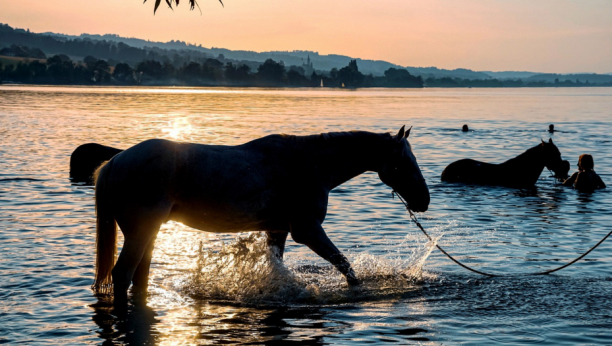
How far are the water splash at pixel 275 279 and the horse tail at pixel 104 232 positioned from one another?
1.23m

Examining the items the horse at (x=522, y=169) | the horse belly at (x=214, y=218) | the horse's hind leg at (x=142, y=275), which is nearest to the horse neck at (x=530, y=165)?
the horse at (x=522, y=169)

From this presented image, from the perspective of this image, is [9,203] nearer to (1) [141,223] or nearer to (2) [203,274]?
(2) [203,274]

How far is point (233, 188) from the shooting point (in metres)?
8.57

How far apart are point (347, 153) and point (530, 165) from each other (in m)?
13.1

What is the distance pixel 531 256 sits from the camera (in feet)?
39.2

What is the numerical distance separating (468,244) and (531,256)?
4.46 ft

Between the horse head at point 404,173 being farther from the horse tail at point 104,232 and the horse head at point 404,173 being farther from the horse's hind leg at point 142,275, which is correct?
the horse tail at point 104,232

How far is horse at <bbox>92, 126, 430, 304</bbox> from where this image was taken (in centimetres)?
822

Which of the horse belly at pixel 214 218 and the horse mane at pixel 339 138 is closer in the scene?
the horse belly at pixel 214 218

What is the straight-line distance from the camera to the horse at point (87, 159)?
71.4 ft

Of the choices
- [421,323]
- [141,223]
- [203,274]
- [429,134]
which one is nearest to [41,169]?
[203,274]

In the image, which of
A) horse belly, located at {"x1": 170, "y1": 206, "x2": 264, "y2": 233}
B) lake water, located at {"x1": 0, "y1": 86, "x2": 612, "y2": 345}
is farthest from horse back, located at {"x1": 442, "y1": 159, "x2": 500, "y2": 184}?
horse belly, located at {"x1": 170, "y1": 206, "x2": 264, "y2": 233}

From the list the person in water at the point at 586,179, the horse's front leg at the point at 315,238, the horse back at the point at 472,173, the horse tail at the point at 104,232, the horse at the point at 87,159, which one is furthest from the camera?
the horse at the point at 87,159

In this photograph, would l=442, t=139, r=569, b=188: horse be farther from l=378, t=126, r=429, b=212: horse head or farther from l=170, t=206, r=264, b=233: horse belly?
l=170, t=206, r=264, b=233: horse belly
